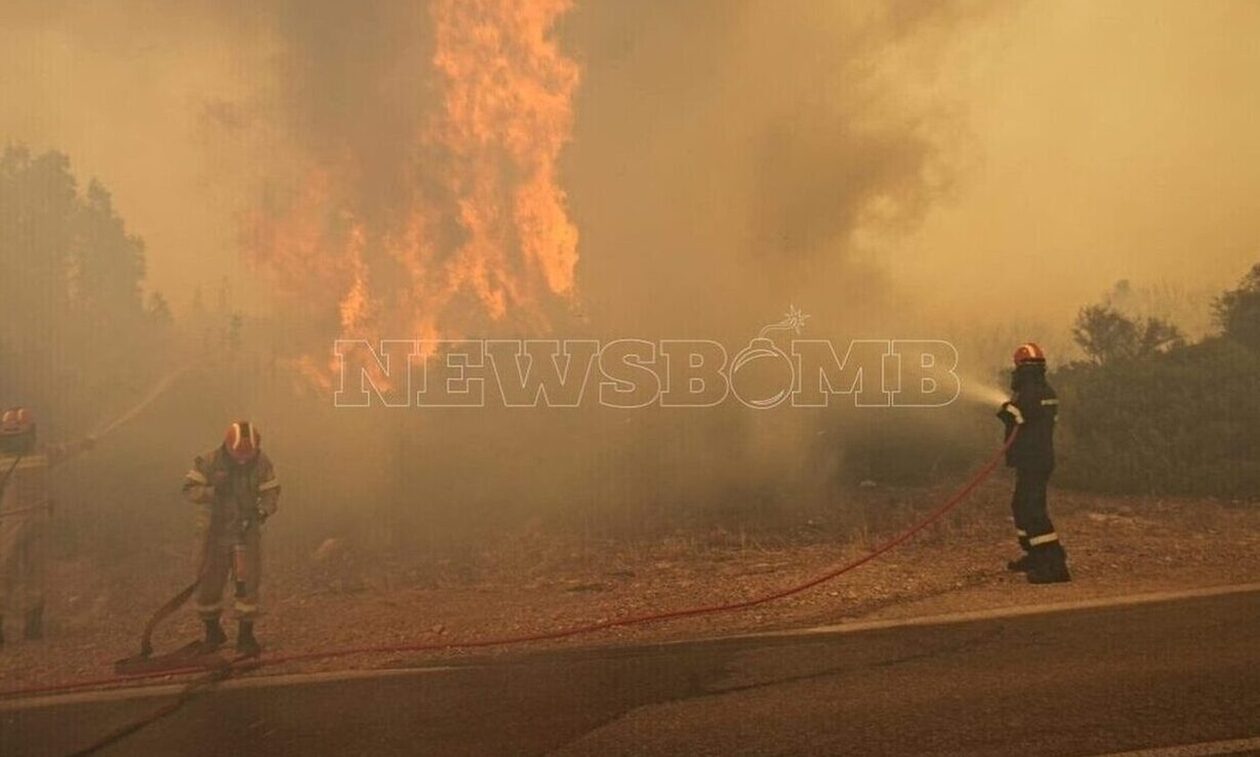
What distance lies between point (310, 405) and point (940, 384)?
16.0 m

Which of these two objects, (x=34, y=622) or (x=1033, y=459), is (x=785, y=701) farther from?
(x=34, y=622)

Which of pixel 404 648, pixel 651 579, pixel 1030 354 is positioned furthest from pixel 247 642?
pixel 1030 354

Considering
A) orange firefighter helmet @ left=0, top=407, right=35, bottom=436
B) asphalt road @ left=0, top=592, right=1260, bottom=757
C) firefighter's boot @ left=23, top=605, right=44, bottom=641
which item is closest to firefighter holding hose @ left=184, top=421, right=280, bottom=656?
asphalt road @ left=0, top=592, right=1260, bottom=757

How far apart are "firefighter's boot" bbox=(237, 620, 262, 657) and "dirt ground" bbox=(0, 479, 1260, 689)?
6.9 inches

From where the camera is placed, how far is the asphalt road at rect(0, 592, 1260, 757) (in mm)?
4461

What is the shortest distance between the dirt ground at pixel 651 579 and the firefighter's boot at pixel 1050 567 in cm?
21

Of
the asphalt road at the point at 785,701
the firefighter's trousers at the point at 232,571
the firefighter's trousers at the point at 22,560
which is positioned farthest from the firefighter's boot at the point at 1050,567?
the firefighter's trousers at the point at 22,560

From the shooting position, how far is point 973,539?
10766mm

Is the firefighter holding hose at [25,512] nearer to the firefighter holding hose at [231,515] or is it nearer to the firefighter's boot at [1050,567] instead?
the firefighter holding hose at [231,515]

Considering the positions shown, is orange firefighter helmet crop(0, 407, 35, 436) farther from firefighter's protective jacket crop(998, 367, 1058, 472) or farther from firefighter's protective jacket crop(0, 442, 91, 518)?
firefighter's protective jacket crop(998, 367, 1058, 472)

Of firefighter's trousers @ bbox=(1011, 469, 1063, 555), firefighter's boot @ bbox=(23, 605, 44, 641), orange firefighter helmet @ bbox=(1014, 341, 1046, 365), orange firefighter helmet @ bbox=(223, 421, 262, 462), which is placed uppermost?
orange firefighter helmet @ bbox=(1014, 341, 1046, 365)

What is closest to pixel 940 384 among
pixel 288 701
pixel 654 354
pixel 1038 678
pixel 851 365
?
pixel 851 365

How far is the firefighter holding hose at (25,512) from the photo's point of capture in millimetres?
9023

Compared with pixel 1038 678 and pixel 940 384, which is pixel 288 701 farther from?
pixel 940 384
